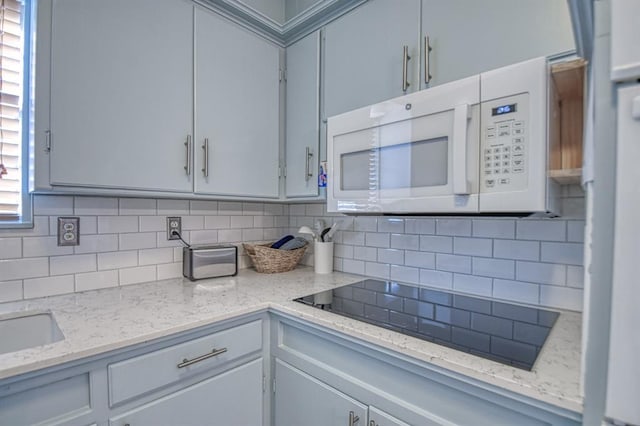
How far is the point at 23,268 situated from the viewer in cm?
121

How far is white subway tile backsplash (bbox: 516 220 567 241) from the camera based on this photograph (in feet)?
3.71

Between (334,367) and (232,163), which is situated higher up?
(232,163)

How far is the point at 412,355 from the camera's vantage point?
2.71 ft

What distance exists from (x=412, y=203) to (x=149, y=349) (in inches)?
37.6

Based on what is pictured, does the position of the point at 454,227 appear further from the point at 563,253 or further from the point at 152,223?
the point at 152,223

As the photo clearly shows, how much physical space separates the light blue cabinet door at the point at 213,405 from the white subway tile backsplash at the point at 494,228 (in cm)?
103

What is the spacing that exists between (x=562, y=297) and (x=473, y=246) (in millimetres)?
340

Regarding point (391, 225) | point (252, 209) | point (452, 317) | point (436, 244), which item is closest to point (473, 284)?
point (436, 244)

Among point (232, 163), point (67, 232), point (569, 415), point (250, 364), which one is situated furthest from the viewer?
point (232, 163)

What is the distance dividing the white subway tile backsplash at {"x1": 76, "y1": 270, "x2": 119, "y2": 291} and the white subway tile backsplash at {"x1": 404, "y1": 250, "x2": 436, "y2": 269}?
53.3 inches

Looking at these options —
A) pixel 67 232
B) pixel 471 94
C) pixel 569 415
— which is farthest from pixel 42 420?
pixel 471 94

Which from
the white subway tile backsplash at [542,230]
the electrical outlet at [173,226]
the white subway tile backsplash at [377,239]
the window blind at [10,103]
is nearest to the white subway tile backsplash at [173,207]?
the electrical outlet at [173,226]

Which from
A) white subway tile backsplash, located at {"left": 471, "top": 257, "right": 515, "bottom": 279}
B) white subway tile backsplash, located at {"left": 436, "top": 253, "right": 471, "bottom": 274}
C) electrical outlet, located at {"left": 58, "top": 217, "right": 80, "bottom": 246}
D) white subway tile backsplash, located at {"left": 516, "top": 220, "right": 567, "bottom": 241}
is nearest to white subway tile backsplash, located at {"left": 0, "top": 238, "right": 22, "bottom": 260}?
electrical outlet, located at {"left": 58, "top": 217, "right": 80, "bottom": 246}

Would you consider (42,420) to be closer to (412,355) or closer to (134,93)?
(412,355)
